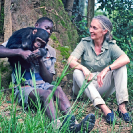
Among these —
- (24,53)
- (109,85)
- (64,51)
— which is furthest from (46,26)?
(109,85)

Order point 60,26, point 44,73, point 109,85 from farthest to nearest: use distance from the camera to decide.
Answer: point 60,26 < point 109,85 < point 44,73

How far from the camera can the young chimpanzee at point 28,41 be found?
2.77 m

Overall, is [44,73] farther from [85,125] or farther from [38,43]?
[85,125]

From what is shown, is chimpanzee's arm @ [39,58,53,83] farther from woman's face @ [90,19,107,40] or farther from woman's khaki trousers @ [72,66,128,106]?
woman's face @ [90,19,107,40]

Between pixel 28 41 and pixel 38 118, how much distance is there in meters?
1.51

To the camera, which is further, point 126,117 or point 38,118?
point 126,117

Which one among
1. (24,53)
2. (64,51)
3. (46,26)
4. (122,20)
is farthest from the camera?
(122,20)

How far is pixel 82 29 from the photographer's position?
581 cm

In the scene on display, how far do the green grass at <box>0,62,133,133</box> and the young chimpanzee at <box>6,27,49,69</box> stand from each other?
194 mm

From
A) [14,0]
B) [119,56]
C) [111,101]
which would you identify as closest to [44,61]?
[119,56]

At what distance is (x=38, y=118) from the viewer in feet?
4.99

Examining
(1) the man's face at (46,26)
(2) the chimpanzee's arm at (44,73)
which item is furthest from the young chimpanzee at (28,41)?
(1) the man's face at (46,26)

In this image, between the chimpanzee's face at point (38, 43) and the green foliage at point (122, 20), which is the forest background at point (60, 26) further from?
the chimpanzee's face at point (38, 43)

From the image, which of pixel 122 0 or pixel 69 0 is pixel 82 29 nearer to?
pixel 69 0
